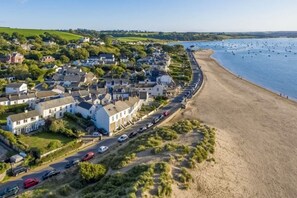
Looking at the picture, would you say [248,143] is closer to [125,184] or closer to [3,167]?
[125,184]

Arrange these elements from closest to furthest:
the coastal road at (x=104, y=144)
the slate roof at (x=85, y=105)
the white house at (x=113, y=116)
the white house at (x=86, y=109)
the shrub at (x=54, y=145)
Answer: the coastal road at (x=104, y=144) → the shrub at (x=54, y=145) → the white house at (x=113, y=116) → the white house at (x=86, y=109) → the slate roof at (x=85, y=105)

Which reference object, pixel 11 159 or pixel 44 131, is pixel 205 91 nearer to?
pixel 44 131

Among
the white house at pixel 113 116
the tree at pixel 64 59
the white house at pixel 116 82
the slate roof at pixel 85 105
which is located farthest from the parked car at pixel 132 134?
the tree at pixel 64 59

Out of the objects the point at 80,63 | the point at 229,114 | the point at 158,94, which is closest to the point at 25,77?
the point at 80,63

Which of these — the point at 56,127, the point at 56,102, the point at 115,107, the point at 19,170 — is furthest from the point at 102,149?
the point at 56,102

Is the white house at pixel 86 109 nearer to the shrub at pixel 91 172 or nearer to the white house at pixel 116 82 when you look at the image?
the shrub at pixel 91 172
